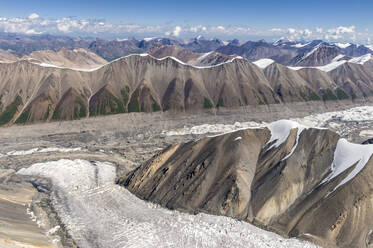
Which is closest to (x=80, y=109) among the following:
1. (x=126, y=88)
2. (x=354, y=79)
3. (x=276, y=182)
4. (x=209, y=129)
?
(x=126, y=88)

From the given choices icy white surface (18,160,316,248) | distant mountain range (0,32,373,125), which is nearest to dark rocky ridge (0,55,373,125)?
distant mountain range (0,32,373,125)

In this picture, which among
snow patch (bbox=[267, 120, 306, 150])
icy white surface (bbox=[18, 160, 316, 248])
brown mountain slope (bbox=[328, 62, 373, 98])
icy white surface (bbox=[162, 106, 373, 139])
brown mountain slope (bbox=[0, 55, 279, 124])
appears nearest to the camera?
icy white surface (bbox=[18, 160, 316, 248])

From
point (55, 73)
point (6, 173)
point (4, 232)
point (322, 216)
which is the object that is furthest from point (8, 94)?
point (322, 216)

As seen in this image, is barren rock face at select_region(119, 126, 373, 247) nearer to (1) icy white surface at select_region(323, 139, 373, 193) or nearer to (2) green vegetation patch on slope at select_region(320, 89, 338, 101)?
(1) icy white surface at select_region(323, 139, 373, 193)

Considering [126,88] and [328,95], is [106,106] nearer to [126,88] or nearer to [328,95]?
[126,88]

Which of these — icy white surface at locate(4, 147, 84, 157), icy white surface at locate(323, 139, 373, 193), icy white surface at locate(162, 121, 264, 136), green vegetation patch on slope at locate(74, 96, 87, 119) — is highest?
icy white surface at locate(323, 139, 373, 193)

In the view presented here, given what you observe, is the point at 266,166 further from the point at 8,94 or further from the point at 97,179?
the point at 8,94

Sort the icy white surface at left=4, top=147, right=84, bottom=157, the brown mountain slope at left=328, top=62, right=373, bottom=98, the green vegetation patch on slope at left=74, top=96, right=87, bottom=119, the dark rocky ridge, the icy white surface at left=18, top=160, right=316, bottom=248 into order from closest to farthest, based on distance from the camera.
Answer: the icy white surface at left=18, top=160, right=316, bottom=248 < the icy white surface at left=4, top=147, right=84, bottom=157 < the green vegetation patch on slope at left=74, top=96, right=87, bottom=119 < the dark rocky ridge < the brown mountain slope at left=328, top=62, right=373, bottom=98

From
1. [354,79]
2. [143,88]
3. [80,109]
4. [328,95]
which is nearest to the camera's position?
[80,109]
